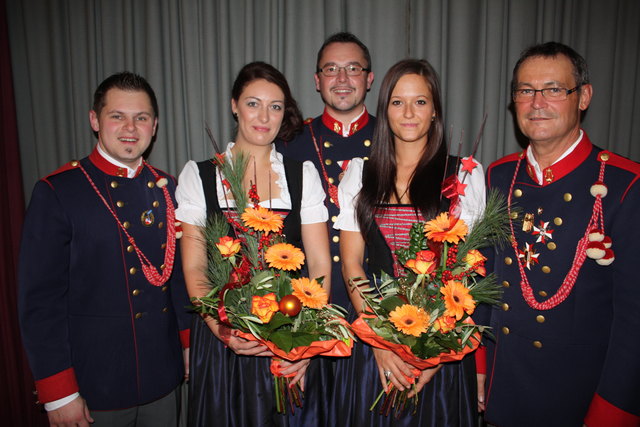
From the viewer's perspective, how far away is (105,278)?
1726 millimetres

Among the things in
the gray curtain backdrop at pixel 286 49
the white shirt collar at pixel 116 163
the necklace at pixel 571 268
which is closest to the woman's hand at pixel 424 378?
the necklace at pixel 571 268

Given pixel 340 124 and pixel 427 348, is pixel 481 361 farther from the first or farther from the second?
pixel 340 124

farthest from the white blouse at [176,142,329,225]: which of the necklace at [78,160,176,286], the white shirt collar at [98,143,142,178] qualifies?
the white shirt collar at [98,143,142,178]

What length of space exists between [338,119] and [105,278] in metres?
1.43

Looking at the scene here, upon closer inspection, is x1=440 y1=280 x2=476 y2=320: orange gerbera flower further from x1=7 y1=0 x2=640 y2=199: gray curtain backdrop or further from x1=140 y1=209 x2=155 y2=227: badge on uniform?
x1=7 y1=0 x2=640 y2=199: gray curtain backdrop

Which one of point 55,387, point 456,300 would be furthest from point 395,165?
point 55,387

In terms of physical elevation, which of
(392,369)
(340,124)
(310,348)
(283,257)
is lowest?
(392,369)

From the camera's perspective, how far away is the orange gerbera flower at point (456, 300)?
1184 millimetres

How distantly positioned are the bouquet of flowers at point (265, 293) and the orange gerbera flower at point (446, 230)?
0.41 meters

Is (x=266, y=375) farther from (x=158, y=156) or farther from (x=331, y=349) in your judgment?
(x=158, y=156)

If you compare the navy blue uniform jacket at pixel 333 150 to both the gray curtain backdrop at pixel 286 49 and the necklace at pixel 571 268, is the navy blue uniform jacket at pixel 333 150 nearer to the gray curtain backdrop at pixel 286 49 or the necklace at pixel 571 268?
the gray curtain backdrop at pixel 286 49

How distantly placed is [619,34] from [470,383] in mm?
2517

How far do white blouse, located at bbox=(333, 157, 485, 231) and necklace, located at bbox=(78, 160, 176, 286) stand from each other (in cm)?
77

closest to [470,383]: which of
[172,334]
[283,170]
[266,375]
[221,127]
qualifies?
[266,375]
